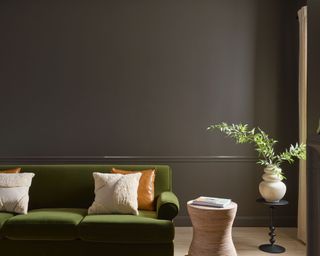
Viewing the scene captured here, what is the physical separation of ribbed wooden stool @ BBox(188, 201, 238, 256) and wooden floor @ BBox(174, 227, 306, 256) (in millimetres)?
431

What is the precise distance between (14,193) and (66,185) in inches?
21.2

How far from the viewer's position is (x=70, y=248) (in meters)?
3.40

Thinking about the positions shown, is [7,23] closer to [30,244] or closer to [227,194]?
[30,244]

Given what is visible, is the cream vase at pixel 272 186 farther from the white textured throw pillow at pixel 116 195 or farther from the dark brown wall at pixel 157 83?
the white textured throw pillow at pixel 116 195

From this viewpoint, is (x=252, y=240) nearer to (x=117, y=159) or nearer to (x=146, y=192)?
(x=146, y=192)

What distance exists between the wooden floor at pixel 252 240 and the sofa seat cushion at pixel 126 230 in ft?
2.06

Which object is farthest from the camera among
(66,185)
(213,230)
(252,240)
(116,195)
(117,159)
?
(117,159)

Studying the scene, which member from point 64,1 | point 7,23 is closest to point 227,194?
point 64,1

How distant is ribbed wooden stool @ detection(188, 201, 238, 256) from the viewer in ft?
11.2

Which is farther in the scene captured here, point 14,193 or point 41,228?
point 14,193

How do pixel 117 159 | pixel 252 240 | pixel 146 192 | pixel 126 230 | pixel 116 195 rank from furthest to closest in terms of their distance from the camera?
pixel 117 159, pixel 252 240, pixel 146 192, pixel 116 195, pixel 126 230

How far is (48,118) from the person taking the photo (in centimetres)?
479
